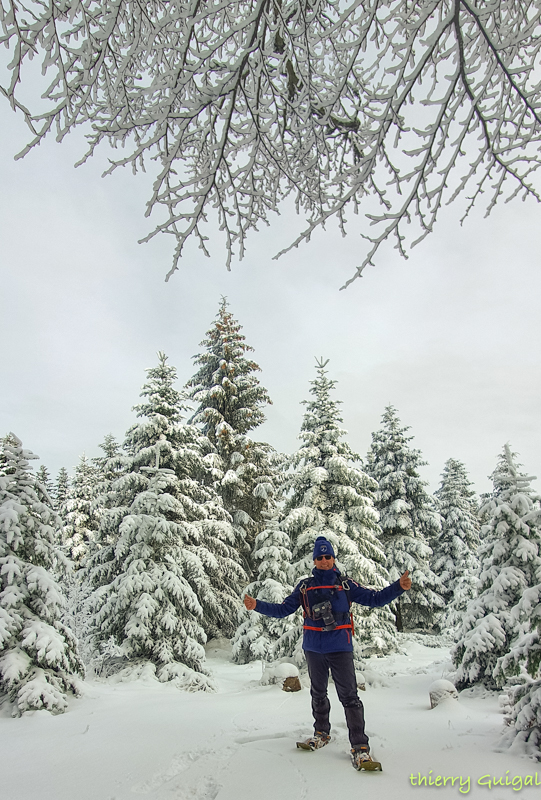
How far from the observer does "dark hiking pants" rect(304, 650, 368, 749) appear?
10.4ft

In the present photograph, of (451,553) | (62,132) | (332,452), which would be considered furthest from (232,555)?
(62,132)

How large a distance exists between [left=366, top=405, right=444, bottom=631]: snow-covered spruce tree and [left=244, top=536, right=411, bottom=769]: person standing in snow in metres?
14.9

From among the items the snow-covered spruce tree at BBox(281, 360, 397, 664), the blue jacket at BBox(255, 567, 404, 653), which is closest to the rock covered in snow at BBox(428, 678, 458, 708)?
the blue jacket at BBox(255, 567, 404, 653)

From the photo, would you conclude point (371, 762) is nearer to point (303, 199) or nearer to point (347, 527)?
point (303, 199)

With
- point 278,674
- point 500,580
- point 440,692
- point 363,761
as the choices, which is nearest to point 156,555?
point 278,674

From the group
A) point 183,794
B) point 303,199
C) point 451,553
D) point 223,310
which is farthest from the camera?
point 451,553

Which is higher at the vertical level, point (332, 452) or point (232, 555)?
point (332, 452)

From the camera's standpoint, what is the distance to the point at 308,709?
5422 millimetres

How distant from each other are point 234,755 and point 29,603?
376 centimetres

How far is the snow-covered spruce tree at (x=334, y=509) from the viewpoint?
10164 millimetres

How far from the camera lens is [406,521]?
748 inches

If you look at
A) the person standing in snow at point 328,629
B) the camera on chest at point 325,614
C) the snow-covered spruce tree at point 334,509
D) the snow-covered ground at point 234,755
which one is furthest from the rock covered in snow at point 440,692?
the snow-covered spruce tree at point 334,509

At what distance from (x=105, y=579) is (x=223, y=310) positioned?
12.0 meters

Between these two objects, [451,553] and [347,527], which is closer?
[347,527]
